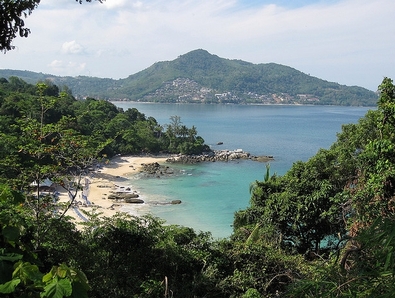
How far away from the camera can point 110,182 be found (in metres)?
26.2

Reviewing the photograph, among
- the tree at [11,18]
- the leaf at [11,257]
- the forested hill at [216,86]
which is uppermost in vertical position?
the forested hill at [216,86]

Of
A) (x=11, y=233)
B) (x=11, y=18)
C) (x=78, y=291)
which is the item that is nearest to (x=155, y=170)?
(x=11, y=18)

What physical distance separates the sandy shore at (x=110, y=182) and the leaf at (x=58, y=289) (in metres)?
15.3

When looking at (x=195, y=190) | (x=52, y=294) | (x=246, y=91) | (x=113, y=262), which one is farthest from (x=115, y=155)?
(x=246, y=91)

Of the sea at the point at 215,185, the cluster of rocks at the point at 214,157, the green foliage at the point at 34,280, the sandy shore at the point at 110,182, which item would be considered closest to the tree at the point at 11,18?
the green foliage at the point at 34,280

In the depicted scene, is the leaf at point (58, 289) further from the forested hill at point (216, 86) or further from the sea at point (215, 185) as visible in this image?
the forested hill at point (216, 86)

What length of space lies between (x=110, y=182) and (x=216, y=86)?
136 m

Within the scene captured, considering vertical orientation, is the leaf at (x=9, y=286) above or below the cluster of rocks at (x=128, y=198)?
above

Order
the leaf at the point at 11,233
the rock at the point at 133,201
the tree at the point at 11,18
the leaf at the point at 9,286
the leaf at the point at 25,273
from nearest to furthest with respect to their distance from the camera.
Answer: the leaf at the point at 9,286 < the leaf at the point at 25,273 < the leaf at the point at 11,233 < the tree at the point at 11,18 < the rock at the point at 133,201

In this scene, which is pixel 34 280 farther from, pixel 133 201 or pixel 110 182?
pixel 110 182

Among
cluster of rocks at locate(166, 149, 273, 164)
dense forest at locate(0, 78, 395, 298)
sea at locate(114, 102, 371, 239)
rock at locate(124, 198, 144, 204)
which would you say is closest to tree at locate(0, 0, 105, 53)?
dense forest at locate(0, 78, 395, 298)

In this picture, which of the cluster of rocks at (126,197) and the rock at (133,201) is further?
the cluster of rocks at (126,197)

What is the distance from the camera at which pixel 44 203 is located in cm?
557

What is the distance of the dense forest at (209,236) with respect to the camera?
1490 mm
